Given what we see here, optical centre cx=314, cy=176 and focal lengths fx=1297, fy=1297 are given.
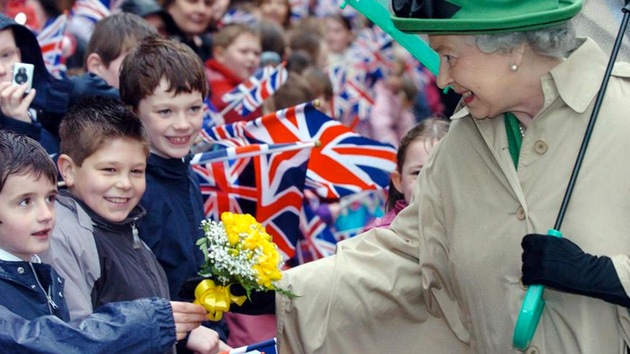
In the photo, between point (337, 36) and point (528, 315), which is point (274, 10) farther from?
point (528, 315)

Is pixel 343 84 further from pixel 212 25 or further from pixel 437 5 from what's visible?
pixel 437 5

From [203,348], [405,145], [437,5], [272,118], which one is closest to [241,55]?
[272,118]

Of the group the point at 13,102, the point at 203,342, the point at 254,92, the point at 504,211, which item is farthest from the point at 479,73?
the point at 254,92

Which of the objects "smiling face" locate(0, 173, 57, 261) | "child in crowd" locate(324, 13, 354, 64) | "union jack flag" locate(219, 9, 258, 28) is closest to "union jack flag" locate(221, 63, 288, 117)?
"union jack flag" locate(219, 9, 258, 28)

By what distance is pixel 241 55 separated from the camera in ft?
30.2

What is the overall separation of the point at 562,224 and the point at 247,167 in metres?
2.55

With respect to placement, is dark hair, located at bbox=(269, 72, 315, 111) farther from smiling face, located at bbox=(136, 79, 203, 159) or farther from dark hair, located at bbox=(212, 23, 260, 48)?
smiling face, located at bbox=(136, 79, 203, 159)

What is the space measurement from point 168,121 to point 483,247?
1764 mm

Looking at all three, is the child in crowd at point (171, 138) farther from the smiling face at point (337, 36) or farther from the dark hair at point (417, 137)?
the smiling face at point (337, 36)

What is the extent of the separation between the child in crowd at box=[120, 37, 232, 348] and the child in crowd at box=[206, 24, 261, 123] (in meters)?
3.04

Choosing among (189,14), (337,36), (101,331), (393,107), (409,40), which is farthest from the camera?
(337,36)

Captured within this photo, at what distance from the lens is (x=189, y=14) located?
902 centimetres

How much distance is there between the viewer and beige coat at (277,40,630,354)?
432 cm

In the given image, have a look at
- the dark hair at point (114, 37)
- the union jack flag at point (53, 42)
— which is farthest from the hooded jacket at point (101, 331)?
the union jack flag at point (53, 42)
